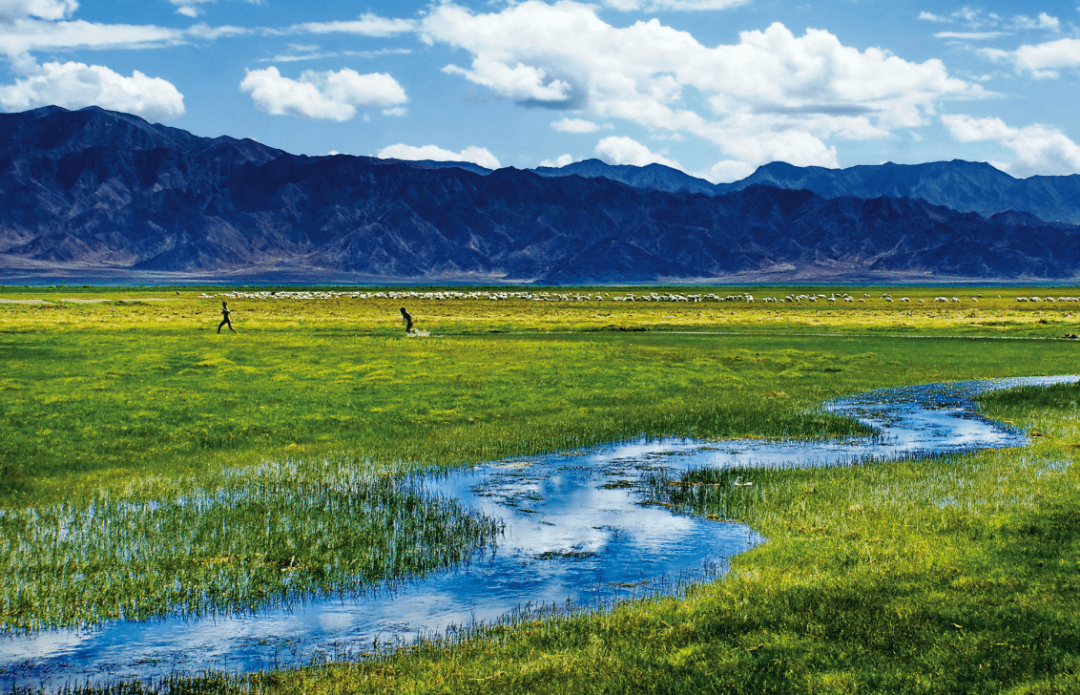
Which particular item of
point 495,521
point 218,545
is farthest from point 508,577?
point 218,545

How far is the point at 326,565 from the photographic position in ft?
42.5

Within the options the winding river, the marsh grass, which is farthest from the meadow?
the winding river

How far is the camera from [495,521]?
51.0 feet

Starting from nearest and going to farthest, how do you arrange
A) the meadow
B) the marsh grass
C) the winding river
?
the meadow
the winding river
the marsh grass

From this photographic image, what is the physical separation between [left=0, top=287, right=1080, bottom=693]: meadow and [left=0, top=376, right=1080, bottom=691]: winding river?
0.51 m

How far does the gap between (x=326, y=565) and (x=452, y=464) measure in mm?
7754

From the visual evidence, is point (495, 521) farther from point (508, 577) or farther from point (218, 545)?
point (218, 545)

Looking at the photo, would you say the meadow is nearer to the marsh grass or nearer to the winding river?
the marsh grass

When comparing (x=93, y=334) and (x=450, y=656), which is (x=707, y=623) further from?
(x=93, y=334)

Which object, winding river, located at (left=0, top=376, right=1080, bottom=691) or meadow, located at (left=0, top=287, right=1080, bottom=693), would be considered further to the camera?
winding river, located at (left=0, top=376, right=1080, bottom=691)

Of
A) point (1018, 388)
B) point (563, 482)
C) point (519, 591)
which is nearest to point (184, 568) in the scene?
point (519, 591)

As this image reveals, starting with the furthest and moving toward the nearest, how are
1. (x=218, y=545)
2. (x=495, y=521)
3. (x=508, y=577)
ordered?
(x=495, y=521)
(x=218, y=545)
(x=508, y=577)

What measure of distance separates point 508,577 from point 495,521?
114 inches

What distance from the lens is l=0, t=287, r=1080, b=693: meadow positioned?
9406 millimetres
